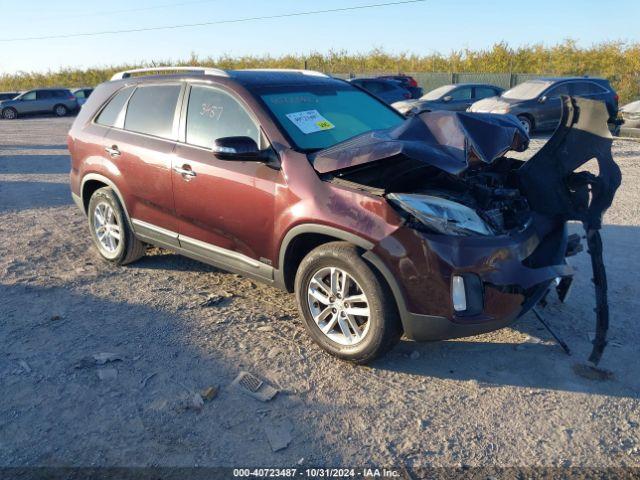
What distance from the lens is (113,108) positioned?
207 inches

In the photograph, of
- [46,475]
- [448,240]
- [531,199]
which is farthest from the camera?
[531,199]

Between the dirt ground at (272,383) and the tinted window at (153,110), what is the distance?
1.37m

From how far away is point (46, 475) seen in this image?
103 inches

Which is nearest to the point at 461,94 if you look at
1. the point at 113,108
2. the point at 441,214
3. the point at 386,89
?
the point at 386,89

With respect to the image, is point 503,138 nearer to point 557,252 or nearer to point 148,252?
point 557,252

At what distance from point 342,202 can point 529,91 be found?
13.6 m

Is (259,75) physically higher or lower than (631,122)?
higher

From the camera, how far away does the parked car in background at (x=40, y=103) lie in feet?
94.1

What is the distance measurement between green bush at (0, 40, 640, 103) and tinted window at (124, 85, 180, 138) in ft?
93.0

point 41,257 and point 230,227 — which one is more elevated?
point 230,227

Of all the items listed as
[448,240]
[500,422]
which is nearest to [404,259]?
[448,240]

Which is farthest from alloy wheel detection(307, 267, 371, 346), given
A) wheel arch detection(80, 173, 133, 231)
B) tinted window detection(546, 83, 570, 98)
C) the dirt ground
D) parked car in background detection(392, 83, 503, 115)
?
parked car in background detection(392, 83, 503, 115)

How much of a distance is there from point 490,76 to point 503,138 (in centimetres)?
2808

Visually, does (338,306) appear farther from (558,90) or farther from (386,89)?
(386,89)
